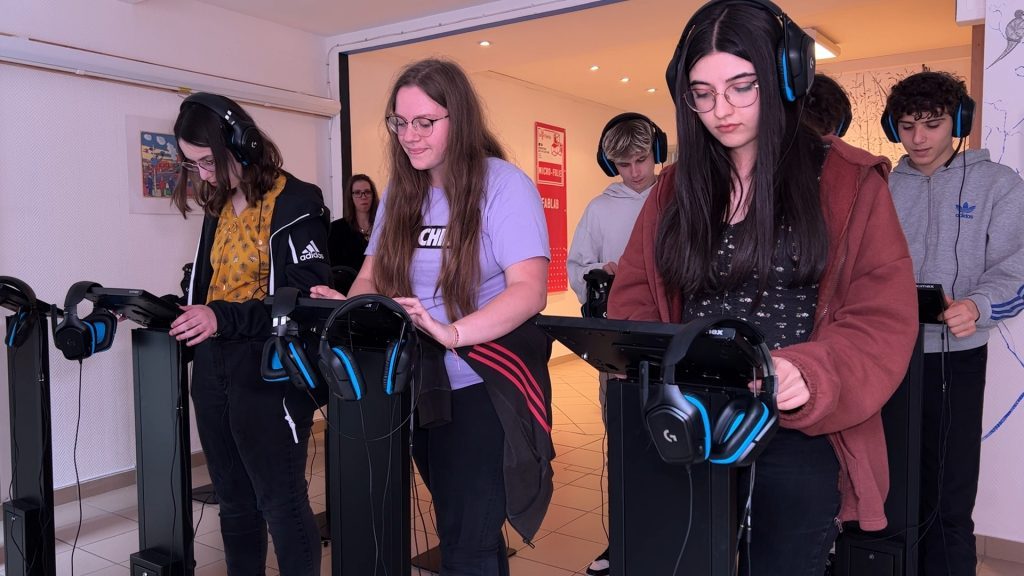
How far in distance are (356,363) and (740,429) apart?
0.77 metres

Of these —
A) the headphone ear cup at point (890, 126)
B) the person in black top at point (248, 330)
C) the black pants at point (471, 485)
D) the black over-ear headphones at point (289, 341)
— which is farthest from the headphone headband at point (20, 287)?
the headphone ear cup at point (890, 126)

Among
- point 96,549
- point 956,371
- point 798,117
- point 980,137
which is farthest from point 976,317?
point 96,549

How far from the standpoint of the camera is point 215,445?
2240mm

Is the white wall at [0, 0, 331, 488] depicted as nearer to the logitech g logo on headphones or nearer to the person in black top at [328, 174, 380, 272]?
the person in black top at [328, 174, 380, 272]

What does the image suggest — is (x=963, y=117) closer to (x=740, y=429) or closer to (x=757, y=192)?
(x=757, y=192)

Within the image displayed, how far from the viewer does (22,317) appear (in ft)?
7.86

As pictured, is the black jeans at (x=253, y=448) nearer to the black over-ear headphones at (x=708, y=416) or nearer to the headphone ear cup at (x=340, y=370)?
the headphone ear cup at (x=340, y=370)

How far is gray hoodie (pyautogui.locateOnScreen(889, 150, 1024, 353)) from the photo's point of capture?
2328mm

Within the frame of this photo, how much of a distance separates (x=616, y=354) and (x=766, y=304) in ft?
0.94

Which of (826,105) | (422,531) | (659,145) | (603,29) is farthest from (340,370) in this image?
(603,29)

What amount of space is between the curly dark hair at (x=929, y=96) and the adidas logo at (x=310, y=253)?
1847 mm

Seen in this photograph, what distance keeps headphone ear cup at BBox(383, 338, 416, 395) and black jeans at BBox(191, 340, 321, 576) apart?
76cm

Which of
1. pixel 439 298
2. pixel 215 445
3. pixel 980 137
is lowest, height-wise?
pixel 215 445

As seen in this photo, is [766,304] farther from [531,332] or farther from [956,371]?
[956,371]
